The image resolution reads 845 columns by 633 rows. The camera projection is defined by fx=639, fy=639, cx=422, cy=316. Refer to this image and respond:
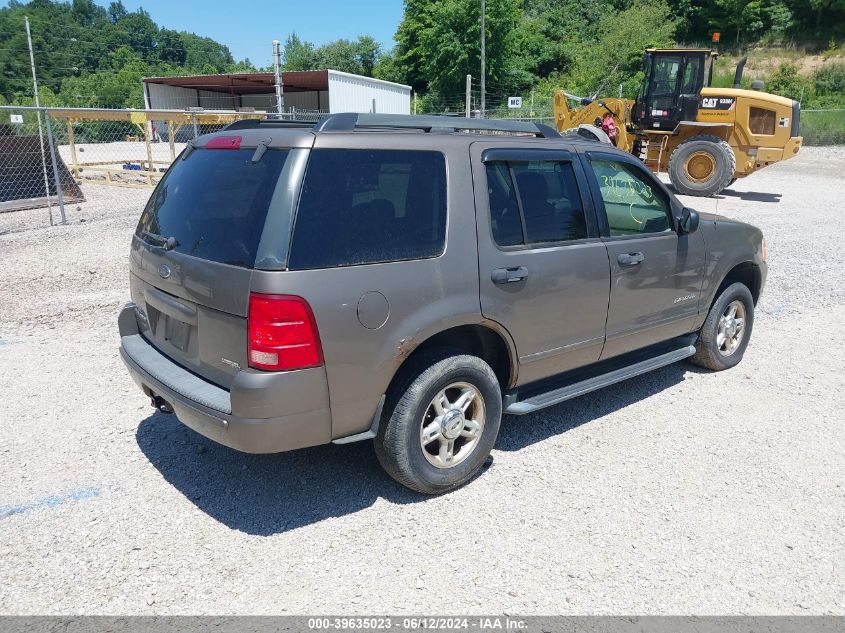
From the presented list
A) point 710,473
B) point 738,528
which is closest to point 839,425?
point 710,473

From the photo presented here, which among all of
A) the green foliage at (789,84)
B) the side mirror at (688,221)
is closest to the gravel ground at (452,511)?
the side mirror at (688,221)

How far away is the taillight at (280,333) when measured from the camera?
2844 millimetres

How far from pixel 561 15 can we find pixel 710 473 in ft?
206

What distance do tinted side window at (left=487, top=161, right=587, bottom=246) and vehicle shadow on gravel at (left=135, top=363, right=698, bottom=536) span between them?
1387mm

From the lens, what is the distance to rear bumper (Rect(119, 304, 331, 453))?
9.46 feet

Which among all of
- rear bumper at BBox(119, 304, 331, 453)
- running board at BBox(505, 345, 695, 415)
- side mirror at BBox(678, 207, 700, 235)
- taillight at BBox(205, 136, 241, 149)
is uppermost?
taillight at BBox(205, 136, 241, 149)

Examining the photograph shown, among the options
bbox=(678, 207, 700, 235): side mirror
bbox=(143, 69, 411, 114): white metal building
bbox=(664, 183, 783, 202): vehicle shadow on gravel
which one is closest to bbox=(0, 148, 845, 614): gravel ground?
bbox=(678, 207, 700, 235): side mirror

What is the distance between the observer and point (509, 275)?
3.59m

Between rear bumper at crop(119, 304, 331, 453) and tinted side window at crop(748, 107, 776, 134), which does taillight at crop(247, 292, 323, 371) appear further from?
tinted side window at crop(748, 107, 776, 134)

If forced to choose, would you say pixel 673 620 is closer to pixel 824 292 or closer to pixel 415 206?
pixel 415 206

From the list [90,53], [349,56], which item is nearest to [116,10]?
[90,53]

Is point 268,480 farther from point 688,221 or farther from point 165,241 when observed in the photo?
point 688,221

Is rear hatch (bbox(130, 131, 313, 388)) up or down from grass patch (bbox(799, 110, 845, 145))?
down

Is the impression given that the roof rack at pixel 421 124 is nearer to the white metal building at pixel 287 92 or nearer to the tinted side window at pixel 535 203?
the tinted side window at pixel 535 203
